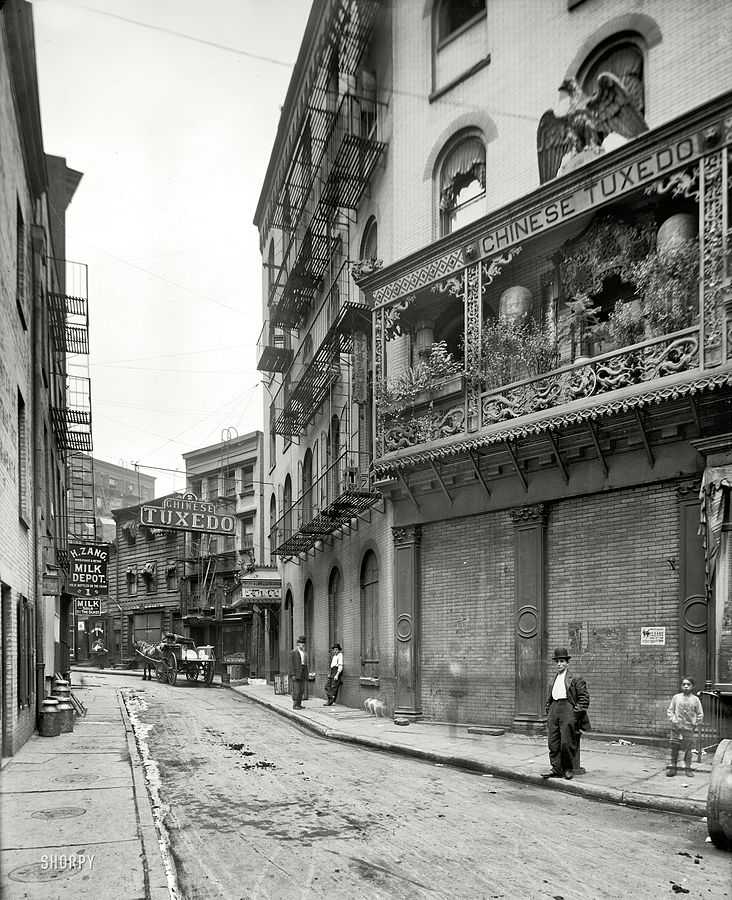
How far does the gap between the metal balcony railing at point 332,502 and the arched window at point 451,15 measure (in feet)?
29.9

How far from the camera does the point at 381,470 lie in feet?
58.0

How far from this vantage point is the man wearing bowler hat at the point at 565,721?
1087cm

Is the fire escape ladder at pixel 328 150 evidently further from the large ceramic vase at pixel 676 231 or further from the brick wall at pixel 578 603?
the brick wall at pixel 578 603

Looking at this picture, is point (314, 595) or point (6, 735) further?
point (314, 595)

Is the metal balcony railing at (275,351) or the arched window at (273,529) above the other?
the metal balcony railing at (275,351)

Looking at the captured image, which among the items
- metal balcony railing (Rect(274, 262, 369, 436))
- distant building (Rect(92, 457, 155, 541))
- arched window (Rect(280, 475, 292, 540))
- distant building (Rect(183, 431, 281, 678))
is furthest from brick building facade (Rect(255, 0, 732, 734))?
distant building (Rect(92, 457, 155, 541))

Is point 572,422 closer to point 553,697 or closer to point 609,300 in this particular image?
point 609,300

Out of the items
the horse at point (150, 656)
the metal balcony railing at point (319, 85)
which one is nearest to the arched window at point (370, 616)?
the metal balcony railing at point (319, 85)

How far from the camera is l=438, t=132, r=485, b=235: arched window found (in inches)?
696

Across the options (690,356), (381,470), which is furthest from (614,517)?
(381,470)

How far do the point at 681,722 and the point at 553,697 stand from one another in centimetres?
157

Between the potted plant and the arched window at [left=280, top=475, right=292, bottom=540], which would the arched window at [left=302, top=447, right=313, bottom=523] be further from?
the potted plant

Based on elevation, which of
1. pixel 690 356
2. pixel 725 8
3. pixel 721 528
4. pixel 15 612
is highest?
pixel 725 8

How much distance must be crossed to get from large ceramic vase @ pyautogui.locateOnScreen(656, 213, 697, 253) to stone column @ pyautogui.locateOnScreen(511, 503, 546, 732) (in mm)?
4762
